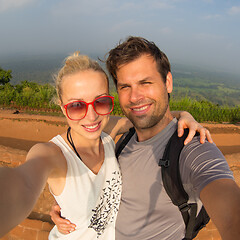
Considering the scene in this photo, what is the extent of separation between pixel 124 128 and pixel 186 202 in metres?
1.13

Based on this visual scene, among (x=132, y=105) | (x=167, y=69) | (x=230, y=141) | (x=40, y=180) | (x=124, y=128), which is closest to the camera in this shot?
(x=40, y=180)

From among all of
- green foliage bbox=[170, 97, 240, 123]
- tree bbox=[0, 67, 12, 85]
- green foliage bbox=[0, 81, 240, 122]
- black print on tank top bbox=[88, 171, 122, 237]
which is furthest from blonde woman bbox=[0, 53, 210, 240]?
tree bbox=[0, 67, 12, 85]

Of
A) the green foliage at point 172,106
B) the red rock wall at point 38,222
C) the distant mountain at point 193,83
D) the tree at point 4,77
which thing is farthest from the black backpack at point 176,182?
the tree at point 4,77

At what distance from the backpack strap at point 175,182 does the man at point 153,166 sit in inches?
1.4

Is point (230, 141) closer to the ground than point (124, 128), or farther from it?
closer to the ground

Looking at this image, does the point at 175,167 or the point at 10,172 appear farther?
the point at 175,167

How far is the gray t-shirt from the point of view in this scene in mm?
1119

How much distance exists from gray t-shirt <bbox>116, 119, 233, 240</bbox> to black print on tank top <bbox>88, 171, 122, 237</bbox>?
0.06m

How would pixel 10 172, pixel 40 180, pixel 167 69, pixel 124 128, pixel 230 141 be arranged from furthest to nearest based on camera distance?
pixel 230 141
pixel 124 128
pixel 167 69
pixel 40 180
pixel 10 172

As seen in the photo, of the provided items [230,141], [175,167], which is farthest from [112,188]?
[230,141]

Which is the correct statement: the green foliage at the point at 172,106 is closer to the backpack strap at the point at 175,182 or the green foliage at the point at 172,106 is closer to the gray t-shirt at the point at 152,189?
the gray t-shirt at the point at 152,189

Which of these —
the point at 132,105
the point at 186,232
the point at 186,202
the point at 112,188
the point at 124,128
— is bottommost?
the point at 186,232

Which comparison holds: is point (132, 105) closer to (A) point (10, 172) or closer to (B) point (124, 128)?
(B) point (124, 128)

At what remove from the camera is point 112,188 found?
145 cm
